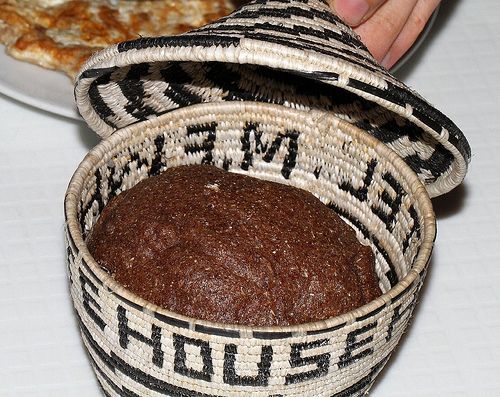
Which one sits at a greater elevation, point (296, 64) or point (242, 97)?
point (296, 64)

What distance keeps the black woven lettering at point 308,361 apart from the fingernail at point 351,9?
1.77 ft

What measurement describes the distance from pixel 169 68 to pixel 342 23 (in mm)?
259

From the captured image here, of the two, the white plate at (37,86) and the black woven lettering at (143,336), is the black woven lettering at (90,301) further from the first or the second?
the white plate at (37,86)

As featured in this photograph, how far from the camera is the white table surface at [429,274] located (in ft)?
4.50

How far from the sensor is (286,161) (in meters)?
1.44

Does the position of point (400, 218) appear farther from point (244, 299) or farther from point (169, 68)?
point (169, 68)

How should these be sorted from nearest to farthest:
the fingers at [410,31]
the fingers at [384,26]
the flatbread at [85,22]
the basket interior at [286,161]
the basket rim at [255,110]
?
the basket rim at [255,110]
the basket interior at [286,161]
the fingers at [384,26]
the fingers at [410,31]
the flatbread at [85,22]

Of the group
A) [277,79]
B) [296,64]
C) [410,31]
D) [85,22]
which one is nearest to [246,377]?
[296,64]

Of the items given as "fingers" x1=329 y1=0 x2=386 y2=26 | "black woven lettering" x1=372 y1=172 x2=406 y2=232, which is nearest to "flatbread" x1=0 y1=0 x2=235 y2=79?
"fingers" x1=329 y1=0 x2=386 y2=26

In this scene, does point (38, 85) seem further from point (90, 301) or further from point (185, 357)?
point (185, 357)

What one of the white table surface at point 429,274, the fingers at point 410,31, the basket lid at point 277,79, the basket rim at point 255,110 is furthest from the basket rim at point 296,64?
the fingers at point 410,31

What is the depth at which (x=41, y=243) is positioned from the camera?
1511 millimetres

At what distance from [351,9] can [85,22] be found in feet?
2.10

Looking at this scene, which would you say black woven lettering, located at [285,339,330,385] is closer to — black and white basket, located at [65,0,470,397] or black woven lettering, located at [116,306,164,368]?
black and white basket, located at [65,0,470,397]
